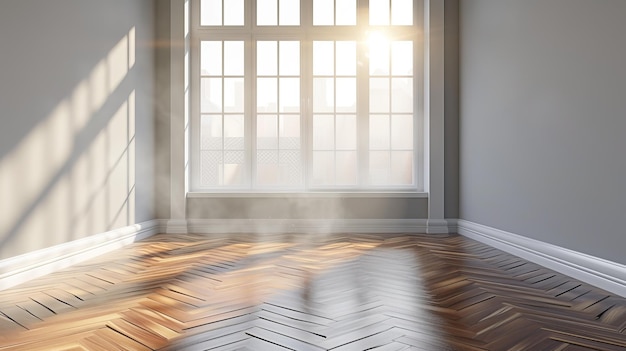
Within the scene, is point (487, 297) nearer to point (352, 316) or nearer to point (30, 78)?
point (352, 316)

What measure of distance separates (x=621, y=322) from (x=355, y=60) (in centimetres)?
316

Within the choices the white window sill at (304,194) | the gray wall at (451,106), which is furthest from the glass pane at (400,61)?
the white window sill at (304,194)

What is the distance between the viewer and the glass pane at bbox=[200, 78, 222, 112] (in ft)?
13.5

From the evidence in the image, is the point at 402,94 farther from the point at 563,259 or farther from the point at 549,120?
the point at 563,259

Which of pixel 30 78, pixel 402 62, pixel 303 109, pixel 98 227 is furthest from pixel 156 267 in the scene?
pixel 402 62

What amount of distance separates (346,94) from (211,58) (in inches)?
55.0

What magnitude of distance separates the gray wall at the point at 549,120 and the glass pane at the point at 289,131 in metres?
1.60

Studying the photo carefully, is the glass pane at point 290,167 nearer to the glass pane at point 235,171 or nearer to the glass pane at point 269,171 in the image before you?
the glass pane at point 269,171

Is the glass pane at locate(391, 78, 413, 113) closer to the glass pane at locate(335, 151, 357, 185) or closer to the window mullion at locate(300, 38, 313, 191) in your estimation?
the glass pane at locate(335, 151, 357, 185)

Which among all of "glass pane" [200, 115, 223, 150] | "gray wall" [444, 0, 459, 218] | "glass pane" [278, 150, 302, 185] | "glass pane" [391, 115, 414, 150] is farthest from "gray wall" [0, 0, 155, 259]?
"gray wall" [444, 0, 459, 218]

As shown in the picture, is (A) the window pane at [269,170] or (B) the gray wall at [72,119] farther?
(A) the window pane at [269,170]

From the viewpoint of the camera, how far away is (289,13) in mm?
4148

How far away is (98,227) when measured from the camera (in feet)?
9.87

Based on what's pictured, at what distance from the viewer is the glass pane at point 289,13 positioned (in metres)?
4.14
